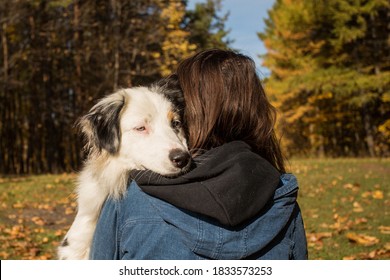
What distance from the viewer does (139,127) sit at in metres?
3.31

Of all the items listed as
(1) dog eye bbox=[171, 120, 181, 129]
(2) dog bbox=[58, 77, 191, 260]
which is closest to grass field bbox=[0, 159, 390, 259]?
(2) dog bbox=[58, 77, 191, 260]

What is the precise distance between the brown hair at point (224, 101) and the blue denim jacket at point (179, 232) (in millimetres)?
443

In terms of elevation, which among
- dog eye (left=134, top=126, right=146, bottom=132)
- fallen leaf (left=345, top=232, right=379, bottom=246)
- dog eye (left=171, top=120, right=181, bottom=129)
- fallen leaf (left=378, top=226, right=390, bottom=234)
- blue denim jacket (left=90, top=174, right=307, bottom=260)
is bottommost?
fallen leaf (left=378, top=226, right=390, bottom=234)

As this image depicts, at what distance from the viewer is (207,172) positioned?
2064mm

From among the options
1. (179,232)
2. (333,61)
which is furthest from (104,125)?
(333,61)

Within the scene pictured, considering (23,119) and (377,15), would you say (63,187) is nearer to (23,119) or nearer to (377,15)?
(23,119)

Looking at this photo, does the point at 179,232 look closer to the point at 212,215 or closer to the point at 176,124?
the point at 212,215

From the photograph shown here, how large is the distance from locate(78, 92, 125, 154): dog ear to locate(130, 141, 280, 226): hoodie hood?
998 millimetres

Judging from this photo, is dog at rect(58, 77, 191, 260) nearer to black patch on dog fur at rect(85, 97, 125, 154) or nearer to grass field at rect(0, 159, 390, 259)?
black patch on dog fur at rect(85, 97, 125, 154)

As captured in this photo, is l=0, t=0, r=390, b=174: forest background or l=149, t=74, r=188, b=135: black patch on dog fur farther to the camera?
l=0, t=0, r=390, b=174: forest background

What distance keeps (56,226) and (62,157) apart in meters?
20.9

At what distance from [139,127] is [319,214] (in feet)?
21.3

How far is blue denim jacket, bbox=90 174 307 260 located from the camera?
6.77 ft
